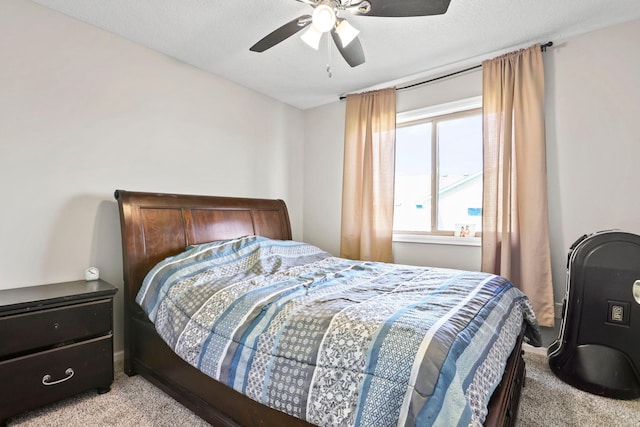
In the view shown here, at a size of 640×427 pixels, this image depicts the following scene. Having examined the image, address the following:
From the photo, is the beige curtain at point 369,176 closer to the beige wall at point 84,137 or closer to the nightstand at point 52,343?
the beige wall at point 84,137

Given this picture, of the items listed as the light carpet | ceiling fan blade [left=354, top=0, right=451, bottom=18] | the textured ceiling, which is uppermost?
the textured ceiling

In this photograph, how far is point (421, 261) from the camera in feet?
10.6

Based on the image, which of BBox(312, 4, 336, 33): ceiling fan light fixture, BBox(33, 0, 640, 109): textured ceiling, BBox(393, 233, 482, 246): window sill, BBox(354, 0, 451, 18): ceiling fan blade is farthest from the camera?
BBox(393, 233, 482, 246): window sill

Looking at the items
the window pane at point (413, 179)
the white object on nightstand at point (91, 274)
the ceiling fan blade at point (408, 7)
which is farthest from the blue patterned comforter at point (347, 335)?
the ceiling fan blade at point (408, 7)

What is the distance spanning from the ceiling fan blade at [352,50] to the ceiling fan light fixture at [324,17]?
0.74 ft

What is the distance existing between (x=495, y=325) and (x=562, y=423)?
0.89 meters

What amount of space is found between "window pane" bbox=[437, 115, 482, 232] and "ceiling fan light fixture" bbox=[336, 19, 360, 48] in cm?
172

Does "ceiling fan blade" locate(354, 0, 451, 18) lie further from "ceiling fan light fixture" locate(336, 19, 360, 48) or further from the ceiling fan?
"ceiling fan light fixture" locate(336, 19, 360, 48)

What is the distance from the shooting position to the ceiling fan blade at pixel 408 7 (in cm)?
160

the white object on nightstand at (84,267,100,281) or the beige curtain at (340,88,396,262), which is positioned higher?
the beige curtain at (340,88,396,262)

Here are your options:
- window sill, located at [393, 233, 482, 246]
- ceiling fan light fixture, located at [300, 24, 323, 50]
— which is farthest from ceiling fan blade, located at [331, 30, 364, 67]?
window sill, located at [393, 233, 482, 246]

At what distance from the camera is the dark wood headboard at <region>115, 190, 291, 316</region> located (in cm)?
222

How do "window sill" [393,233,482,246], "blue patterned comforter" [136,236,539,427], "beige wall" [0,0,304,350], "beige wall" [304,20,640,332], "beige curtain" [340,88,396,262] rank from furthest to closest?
"beige curtain" [340,88,396,262], "window sill" [393,233,482,246], "beige wall" [304,20,640,332], "beige wall" [0,0,304,350], "blue patterned comforter" [136,236,539,427]

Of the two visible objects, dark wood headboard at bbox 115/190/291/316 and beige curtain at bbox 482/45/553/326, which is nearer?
Answer: dark wood headboard at bbox 115/190/291/316
